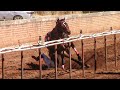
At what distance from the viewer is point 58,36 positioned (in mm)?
11406

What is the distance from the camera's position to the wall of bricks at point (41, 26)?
16188 millimetres

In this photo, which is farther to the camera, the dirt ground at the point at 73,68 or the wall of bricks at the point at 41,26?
the wall of bricks at the point at 41,26

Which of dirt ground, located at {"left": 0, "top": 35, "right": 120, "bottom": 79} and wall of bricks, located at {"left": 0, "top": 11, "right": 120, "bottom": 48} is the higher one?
wall of bricks, located at {"left": 0, "top": 11, "right": 120, "bottom": 48}

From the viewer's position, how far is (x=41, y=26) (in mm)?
17938

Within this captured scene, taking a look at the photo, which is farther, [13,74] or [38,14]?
[38,14]

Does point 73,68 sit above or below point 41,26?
below

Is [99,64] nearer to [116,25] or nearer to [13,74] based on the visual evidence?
[13,74]

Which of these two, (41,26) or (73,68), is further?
(41,26)

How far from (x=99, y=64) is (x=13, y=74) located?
341 centimetres

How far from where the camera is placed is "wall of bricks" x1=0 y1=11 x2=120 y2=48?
16.2m

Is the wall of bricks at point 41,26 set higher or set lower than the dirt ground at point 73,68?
higher

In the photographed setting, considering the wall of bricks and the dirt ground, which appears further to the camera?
the wall of bricks
